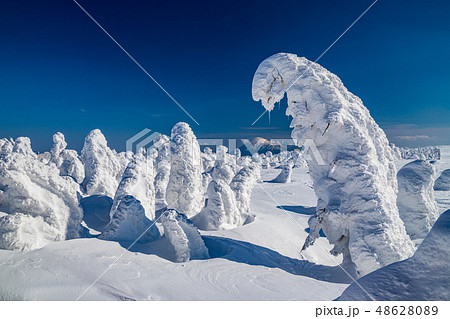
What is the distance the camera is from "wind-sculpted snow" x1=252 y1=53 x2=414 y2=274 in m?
5.40

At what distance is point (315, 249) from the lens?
8.10 metres

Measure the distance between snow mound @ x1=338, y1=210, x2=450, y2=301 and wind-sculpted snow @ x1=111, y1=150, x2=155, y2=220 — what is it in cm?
808

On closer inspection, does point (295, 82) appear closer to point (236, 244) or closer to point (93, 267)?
point (236, 244)

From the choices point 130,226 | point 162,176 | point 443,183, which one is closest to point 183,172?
point 162,176

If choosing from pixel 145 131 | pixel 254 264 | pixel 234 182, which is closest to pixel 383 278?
pixel 254 264

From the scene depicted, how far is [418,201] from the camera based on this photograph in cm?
838

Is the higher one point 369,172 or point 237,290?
point 369,172

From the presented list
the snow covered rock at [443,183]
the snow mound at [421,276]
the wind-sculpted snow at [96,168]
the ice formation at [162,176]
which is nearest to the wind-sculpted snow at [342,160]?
the snow mound at [421,276]

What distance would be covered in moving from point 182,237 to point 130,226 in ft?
5.47

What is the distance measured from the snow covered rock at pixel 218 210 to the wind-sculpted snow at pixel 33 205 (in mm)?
4199

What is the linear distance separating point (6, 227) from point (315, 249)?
802 centimetres

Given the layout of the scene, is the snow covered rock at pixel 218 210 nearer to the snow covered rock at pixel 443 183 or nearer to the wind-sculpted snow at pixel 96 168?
the wind-sculpted snow at pixel 96 168

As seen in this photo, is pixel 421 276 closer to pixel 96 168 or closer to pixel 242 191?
pixel 242 191

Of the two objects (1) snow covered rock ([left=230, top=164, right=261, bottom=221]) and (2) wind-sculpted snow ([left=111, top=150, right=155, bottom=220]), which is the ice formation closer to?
(2) wind-sculpted snow ([left=111, top=150, right=155, bottom=220])
